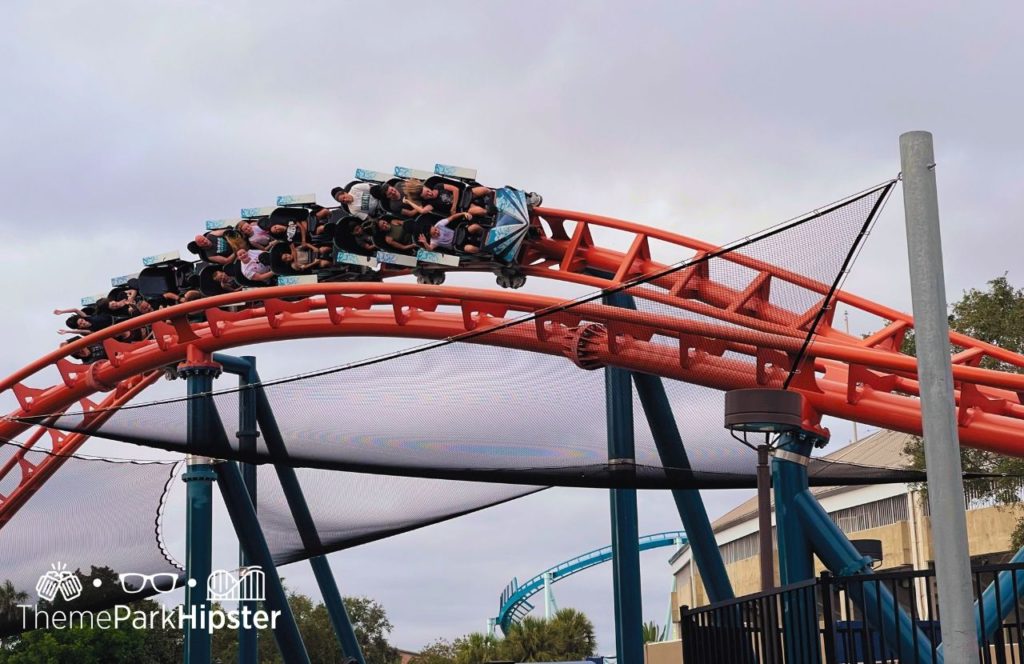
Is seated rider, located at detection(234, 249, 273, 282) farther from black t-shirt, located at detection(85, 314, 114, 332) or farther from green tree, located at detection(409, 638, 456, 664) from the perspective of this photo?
green tree, located at detection(409, 638, 456, 664)

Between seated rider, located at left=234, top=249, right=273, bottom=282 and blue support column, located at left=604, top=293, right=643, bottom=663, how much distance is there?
3.95 m

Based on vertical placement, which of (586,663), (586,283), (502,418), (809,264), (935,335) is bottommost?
(586,663)

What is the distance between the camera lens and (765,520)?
5.49 meters

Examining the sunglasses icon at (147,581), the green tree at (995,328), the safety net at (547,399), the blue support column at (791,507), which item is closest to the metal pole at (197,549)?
the sunglasses icon at (147,581)

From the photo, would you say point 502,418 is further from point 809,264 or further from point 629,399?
point 809,264

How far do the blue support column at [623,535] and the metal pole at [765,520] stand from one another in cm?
151

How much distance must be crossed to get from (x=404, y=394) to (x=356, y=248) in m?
4.66

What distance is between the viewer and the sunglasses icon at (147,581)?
33.6ft

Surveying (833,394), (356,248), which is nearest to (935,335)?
(833,394)

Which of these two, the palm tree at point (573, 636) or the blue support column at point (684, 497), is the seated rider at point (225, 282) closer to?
the blue support column at point (684, 497)

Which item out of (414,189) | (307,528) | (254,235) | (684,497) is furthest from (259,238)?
(684,497)

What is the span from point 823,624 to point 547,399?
8.05 ft

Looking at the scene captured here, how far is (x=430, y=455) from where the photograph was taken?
7.17 metres

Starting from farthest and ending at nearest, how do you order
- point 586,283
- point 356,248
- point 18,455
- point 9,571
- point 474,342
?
point 18,455, point 356,248, point 586,283, point 9,571, point 474,342
